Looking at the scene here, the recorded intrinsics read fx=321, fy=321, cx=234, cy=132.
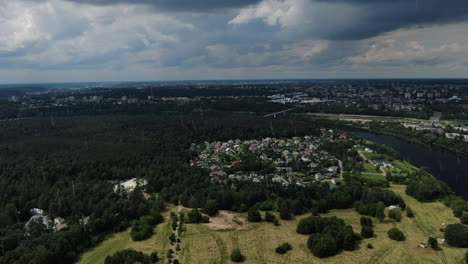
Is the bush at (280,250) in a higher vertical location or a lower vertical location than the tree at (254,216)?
lower

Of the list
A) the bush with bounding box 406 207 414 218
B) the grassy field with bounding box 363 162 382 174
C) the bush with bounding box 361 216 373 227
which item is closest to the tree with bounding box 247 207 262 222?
the bush with bounding box 361 216 373 227

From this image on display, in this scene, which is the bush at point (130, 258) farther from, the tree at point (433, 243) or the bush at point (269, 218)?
the tree at point (433, 243)

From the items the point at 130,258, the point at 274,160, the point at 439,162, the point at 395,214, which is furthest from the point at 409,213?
the point at 130,258

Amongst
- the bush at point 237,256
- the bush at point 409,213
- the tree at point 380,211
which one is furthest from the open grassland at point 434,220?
the bush at point 237,256

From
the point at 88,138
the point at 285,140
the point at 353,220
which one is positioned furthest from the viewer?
the point at 285,140

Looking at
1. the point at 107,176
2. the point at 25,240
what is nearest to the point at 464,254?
the point at 25,240

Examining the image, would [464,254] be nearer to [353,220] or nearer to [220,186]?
[353,220]

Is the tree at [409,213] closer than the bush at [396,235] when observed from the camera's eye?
No
